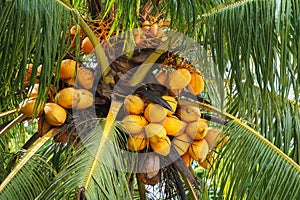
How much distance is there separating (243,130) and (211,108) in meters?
0.27

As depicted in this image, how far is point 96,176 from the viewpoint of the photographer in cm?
213

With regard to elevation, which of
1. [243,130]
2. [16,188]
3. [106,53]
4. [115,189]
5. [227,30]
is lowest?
[16,188]

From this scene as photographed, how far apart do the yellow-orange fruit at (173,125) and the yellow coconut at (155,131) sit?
49 mm

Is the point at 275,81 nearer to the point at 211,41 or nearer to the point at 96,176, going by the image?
the point at 211,41

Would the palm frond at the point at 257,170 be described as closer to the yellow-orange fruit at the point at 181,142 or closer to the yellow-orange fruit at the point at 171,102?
the yellow-orange fruit at the point at 181,142

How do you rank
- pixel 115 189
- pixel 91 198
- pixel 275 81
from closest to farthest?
pixel 91 198
pixel 115 189
pixel 275 81

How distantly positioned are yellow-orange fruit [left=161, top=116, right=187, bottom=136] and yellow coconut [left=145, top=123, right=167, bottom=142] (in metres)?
0.05

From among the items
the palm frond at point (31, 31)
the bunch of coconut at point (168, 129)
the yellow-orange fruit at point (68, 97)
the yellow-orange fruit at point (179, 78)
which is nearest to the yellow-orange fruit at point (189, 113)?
the bunch of coconut at point (168, 129)

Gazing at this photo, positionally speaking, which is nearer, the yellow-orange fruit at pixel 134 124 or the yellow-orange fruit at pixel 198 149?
the yellow-orange fruit at pixel 134 124

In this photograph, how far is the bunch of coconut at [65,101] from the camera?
257cm

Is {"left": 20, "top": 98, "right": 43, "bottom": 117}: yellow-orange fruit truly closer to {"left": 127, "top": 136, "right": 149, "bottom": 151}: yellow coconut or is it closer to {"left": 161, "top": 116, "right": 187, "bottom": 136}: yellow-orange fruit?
{"left": 127, "top": 136, "right": 149, "bottom": 151}: yellow coconut

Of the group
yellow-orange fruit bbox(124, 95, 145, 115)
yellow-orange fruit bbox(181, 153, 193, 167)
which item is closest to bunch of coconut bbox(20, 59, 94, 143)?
yellow-orange fruit bbox(124, 95, 145, 115)

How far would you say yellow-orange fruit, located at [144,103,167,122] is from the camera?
253cm

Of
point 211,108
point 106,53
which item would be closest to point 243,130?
point 211,108
